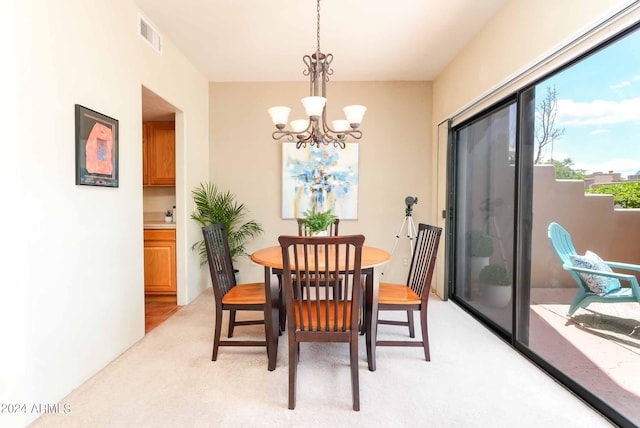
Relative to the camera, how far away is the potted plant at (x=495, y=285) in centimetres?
284

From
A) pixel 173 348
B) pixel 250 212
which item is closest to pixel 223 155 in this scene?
pixel 250 212

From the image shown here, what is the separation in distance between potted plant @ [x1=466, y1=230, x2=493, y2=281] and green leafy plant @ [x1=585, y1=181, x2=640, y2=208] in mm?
1329

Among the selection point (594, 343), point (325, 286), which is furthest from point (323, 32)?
point (594, 343)

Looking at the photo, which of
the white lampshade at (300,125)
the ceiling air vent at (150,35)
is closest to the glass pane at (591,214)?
the white lampshade at (300,125)

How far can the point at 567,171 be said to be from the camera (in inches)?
83.5

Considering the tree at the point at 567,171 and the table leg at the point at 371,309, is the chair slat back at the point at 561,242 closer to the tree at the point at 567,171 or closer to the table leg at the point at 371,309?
the tree at the point at 567,171

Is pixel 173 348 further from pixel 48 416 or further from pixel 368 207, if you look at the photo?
pixel 368 207

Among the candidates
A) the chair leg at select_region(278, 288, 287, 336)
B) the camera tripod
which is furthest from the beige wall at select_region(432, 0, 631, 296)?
the chair leg at select_region(278, 288, 287, 336)

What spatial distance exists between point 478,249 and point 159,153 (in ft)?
13.1

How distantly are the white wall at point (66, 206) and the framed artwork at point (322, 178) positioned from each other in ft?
6.33

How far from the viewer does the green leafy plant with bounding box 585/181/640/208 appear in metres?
1.63

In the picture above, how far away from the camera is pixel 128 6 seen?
100 inches

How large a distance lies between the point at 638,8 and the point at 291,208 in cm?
353

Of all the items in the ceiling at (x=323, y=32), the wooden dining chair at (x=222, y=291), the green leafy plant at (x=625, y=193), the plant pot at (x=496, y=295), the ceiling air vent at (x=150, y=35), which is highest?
the ceiling at (x=323, y=32)
